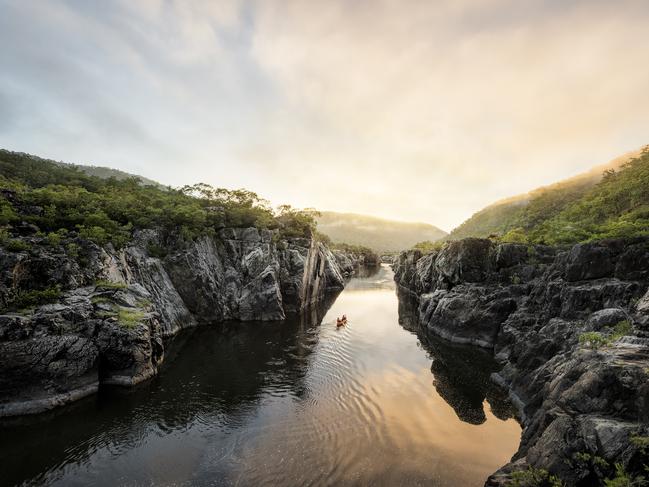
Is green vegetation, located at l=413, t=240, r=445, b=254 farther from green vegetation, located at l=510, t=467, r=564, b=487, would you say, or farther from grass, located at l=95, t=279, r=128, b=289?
green vegetation, located at l=510, t=467, r=564, b=487

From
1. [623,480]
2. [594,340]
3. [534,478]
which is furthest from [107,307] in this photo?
[594,340]

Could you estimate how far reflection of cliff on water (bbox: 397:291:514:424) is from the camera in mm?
22406

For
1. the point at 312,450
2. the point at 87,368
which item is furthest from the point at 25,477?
the point at 312,450

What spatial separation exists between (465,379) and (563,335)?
8299 millimetres

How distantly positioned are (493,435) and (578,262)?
53.1 ft

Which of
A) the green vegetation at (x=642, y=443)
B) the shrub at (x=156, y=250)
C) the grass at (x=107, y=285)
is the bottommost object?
the green vegetation at (x=642, y=443)

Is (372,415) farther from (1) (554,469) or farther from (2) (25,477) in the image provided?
(2) (25,477)

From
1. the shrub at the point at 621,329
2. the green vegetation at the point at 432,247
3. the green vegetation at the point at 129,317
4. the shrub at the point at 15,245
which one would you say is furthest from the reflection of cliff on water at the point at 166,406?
the green vegetation at the point at 432,247

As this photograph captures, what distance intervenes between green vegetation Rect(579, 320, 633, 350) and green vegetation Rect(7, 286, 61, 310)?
3212cm

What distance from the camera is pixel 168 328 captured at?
36344 millimetres

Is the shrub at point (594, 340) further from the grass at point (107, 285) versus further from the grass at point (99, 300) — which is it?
the grass at point (107, 285)

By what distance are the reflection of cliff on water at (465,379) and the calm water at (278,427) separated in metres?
0.16

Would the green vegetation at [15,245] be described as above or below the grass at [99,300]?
above

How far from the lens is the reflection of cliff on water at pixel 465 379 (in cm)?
2241
